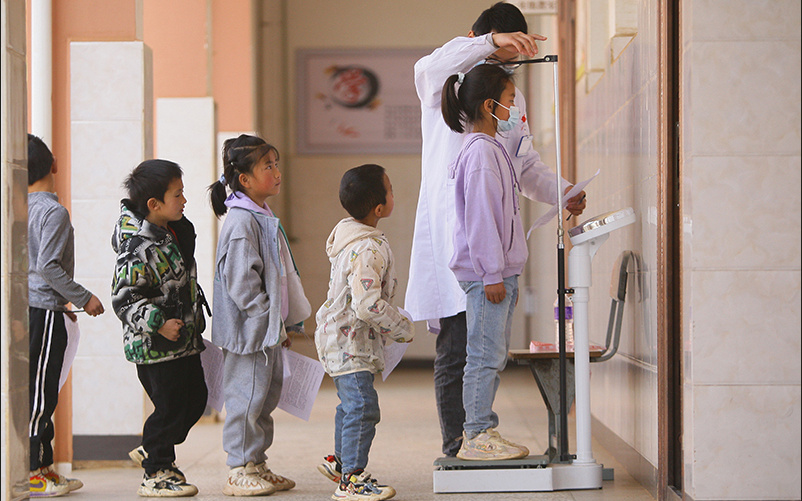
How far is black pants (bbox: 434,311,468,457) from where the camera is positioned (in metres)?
2.92

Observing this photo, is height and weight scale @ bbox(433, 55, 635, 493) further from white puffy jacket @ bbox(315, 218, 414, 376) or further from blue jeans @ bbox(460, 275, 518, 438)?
white puffy jacket @ bbox(315, 218, 414, 376)

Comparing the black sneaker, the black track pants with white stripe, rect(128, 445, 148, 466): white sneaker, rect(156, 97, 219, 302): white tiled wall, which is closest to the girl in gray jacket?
the black sneaker

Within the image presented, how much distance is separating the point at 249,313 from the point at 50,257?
651mm

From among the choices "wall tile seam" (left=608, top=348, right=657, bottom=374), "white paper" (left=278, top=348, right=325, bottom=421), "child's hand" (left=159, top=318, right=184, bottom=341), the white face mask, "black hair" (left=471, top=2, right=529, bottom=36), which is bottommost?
"white paper" (left=278, top=348, right=325, bottom=421)

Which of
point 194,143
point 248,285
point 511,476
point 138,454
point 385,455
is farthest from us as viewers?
point 194,143

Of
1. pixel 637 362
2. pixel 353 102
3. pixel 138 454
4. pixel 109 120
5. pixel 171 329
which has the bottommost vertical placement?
pixel 138 454

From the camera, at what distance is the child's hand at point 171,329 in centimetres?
279

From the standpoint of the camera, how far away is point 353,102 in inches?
286

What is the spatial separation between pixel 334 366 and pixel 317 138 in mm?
4758

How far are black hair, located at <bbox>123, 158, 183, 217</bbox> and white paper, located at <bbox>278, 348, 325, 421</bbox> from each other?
634 millimetres

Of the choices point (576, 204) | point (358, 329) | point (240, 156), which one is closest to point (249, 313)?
point (358, 329)

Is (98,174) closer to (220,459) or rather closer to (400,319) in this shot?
(220,459)

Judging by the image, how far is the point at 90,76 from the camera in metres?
3.52

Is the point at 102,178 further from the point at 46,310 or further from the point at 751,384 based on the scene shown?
the point at 751,384
